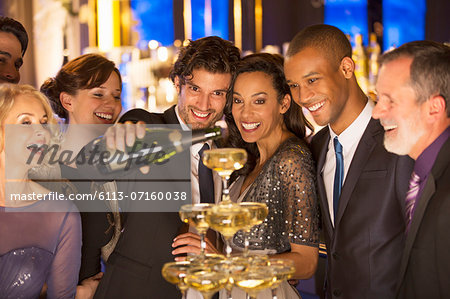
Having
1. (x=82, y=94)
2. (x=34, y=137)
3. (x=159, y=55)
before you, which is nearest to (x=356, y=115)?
(x=34, y=137)

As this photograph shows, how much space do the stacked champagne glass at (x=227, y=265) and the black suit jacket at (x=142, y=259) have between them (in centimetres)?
74

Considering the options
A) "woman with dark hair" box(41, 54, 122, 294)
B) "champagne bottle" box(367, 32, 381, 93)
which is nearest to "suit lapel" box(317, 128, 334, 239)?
"woman with dark hair" box(41, 54, 122, 294)

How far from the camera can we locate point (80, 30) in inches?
257

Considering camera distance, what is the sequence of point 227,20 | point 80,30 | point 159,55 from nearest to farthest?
point 159,55 < point 80,30 < point 227,20

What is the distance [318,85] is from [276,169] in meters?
0.40

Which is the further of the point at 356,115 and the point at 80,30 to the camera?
the point at 80,30

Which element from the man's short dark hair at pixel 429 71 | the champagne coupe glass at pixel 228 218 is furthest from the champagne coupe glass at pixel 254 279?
the man's short dark hair at pixel 429 71

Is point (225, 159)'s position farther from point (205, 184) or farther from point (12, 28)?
point (12, 28)

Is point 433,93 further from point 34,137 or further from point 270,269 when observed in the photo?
point 34,137

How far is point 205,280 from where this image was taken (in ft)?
3.92

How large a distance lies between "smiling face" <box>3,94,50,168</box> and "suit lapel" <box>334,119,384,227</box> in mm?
1170

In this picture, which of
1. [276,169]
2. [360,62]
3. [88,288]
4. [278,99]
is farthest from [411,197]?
[360,62]

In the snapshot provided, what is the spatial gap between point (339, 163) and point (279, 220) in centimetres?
35

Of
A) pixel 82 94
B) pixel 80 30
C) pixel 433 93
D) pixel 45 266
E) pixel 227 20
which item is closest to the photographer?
pixel 433 93
